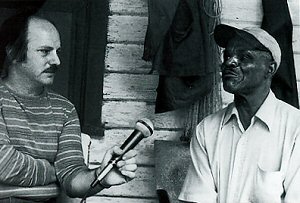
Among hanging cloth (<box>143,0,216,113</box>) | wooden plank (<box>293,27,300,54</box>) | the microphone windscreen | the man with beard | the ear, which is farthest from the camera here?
wooden plank (<box>293,27,300,54</box>)

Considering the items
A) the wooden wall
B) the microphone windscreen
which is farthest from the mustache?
the microphone windscreen

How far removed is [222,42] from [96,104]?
1.27 feet

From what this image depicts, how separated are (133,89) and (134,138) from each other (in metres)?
0.56

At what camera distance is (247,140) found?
1.58m

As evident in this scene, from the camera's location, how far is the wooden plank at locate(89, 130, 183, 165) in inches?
70.7

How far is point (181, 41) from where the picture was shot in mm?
1750

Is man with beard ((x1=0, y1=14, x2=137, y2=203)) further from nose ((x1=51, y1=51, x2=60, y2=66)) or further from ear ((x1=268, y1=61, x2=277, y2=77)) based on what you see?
ear ((x1=268, y1=61, x2=277, y2=77))

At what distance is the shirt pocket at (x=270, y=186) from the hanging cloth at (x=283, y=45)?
1.08ft

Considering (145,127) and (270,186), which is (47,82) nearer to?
(145,127)

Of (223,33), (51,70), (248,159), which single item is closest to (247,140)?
(248,159)

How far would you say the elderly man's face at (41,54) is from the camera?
1530 millimetres

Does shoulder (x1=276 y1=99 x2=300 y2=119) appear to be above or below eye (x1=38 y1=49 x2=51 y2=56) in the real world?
below

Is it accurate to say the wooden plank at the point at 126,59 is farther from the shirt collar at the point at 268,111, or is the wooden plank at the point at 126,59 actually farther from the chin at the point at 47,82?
the shirt collar at the point at 268,111

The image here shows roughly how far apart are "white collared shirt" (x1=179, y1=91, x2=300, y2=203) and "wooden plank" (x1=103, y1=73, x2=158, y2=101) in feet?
0.82
